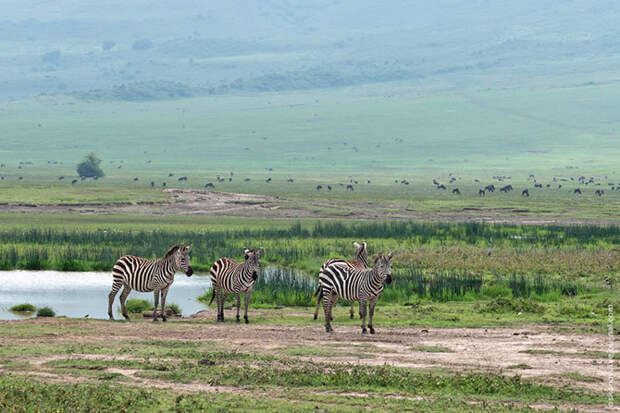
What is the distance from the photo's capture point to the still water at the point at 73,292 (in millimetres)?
23266

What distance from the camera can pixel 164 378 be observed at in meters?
13.5

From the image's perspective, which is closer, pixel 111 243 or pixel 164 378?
pixel 164 378

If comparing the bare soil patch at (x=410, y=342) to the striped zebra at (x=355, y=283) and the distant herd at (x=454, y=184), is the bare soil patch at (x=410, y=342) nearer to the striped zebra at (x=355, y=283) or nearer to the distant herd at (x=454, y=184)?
the striped zebra at (x=355, y=283)

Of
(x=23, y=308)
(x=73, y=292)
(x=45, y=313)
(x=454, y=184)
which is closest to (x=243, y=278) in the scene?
(x=45, y=313)

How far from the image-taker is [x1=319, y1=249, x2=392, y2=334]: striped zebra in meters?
18.0

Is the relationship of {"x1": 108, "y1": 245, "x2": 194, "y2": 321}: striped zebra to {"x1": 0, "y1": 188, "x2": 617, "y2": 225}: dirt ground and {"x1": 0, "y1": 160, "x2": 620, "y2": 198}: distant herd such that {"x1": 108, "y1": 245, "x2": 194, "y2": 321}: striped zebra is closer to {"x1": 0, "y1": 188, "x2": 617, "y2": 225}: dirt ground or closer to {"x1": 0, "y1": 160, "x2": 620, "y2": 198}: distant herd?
{"x1": 0, "y1": 188, "x2": 617, "y2": 225}: dirt ground

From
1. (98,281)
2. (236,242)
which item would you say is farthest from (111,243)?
(98,281)

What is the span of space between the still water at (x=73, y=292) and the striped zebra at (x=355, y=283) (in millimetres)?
5331

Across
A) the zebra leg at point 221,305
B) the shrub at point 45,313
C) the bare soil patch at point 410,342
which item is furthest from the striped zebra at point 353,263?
the shrub at point 45,313

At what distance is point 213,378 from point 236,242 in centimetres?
2329

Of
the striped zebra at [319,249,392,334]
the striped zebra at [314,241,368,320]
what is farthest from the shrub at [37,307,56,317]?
the striped zebra at [319,249,392,334]

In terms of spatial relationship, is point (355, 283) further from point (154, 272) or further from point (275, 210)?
point (275, 210)

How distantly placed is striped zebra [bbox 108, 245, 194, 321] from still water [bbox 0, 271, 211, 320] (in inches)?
69.1

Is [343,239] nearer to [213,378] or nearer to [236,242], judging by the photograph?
[236,242]
